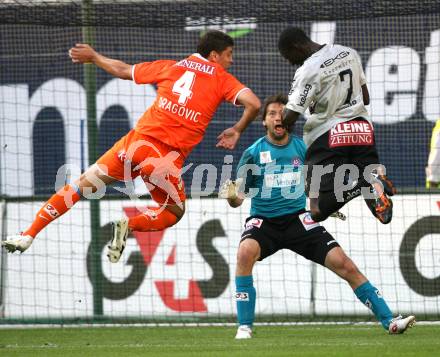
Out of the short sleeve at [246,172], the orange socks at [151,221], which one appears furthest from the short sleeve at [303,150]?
the orange socks at [151,221]

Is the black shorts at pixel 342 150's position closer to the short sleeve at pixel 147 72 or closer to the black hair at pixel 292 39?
the black hair at pixel 292 39

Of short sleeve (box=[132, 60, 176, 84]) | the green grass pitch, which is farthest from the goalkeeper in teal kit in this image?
short sleeve (box=[132, 60, 176, 84])

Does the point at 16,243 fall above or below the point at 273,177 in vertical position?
below

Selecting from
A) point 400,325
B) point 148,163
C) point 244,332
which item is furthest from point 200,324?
point 400,325

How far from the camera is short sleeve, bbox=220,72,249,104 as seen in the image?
414 inches

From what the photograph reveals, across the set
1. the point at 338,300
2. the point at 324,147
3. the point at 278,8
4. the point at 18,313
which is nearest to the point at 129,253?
the point at 18,313

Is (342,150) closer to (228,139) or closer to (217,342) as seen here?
(228,139)

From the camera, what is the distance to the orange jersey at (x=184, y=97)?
34.5 ft

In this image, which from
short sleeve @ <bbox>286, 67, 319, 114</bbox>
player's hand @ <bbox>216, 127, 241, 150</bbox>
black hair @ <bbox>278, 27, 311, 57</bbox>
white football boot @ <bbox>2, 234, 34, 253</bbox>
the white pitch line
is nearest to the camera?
short sleeve @ <bbox>286, 67, 319, 114</bbox>

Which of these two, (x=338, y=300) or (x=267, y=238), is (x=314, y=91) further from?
(x=338, y=300)

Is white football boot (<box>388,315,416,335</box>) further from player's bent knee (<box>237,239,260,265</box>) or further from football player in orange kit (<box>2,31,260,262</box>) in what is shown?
football player in orange kit (<box>2,31,260,262</box>)

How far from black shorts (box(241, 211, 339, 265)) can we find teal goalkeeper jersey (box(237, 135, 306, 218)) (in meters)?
0.09

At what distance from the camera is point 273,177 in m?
10.7

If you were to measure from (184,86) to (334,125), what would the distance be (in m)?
1.58
